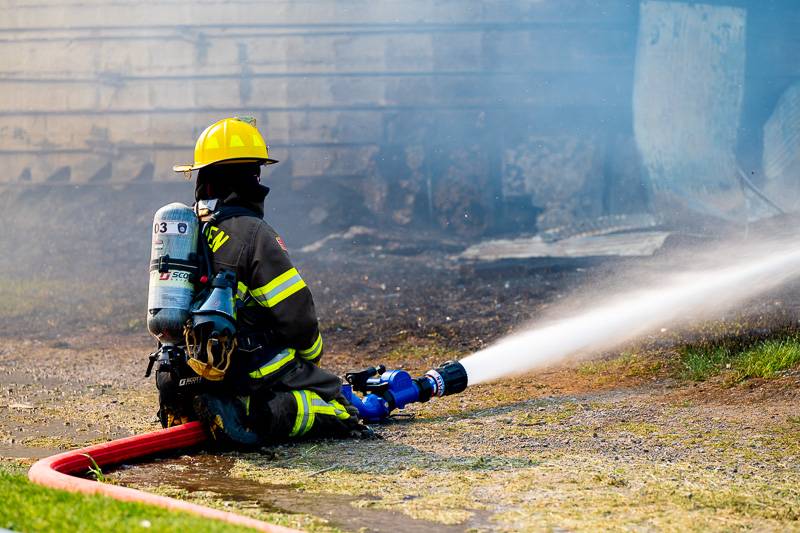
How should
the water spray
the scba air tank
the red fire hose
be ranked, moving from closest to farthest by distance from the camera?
the red fire hose < the scba air tank < the water spray

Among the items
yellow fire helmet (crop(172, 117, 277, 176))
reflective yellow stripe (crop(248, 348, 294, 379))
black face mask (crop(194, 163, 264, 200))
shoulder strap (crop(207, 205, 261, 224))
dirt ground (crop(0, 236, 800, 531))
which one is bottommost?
dirt ground (crop(0, 236, 800, 531))

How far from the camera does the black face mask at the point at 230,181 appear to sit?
485 centimetres

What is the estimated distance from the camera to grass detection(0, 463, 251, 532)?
297 centimetres

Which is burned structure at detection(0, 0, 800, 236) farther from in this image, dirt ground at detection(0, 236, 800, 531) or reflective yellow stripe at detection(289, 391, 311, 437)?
reflective yellow stripe at detection(289, 391, 311, 437)

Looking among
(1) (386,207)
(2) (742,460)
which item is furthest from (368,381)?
(1) (386,207)

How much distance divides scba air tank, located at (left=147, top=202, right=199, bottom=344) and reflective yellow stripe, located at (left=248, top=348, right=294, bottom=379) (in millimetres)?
407

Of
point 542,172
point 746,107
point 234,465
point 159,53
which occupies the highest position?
point 159,53

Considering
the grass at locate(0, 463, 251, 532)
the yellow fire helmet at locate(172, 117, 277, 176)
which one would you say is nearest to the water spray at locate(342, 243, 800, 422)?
the yellow fire helmet at locate(172, 117, 277, 176)

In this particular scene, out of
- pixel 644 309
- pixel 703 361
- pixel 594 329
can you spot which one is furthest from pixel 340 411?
pixel 644 309

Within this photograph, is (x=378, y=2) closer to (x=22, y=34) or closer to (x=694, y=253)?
(x=22, y=34)

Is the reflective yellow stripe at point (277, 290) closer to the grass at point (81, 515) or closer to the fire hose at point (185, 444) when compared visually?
the fire hose at point (185, 444)

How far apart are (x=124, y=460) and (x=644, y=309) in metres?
4.74

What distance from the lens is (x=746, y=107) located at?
1302 centimetres

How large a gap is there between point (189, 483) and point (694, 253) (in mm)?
7164
